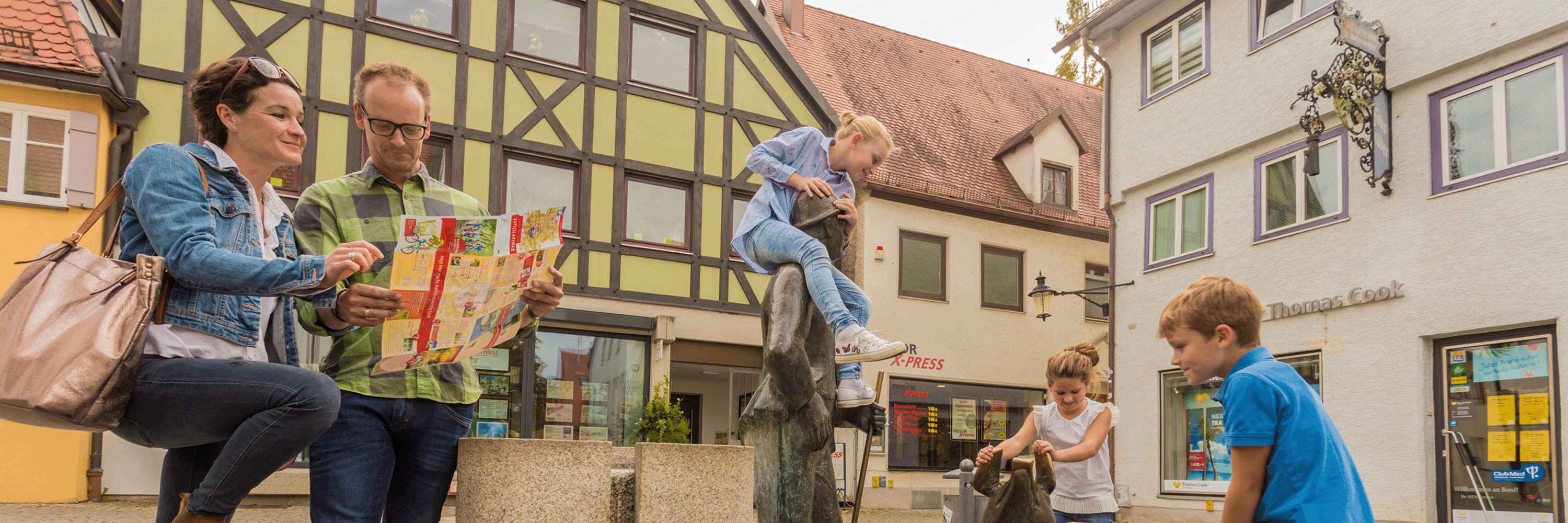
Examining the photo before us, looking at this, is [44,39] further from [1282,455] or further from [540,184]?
[1282,455]

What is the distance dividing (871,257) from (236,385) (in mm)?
17267

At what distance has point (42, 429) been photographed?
41.1ft

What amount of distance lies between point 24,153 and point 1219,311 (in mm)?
13588

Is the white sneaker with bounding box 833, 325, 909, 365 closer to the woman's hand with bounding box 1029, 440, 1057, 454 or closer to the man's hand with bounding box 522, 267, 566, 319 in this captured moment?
the woman's hand with bounding box 1029, 440, 1057, 454

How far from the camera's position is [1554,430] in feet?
32.9

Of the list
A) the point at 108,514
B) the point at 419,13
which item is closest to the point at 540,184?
the point at 419,13

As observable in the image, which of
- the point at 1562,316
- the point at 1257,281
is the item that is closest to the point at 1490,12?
the point at 1562,316

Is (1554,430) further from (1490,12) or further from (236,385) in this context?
(236,385)

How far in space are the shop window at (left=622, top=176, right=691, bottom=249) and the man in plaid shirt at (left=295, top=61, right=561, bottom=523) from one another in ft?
A: 45.0

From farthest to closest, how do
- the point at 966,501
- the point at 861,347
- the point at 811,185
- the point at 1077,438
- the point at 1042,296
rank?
the point at 1042,296
the point at 966,501
the point at 1077,438
the point at 811,185
the point at 861,347

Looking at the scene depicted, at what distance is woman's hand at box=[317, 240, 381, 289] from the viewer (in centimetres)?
235

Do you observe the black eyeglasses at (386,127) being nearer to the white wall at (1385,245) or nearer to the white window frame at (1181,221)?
the white wall at (1385,245)

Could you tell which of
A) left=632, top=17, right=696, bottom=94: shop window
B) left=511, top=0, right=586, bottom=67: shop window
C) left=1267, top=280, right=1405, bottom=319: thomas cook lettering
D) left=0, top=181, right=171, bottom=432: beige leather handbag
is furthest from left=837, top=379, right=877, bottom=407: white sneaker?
left=632, top=17, right=696, bottom=94: shop window

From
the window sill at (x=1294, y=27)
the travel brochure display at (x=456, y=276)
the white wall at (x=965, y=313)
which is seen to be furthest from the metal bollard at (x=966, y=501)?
the white wall at (x=965, y=313)
